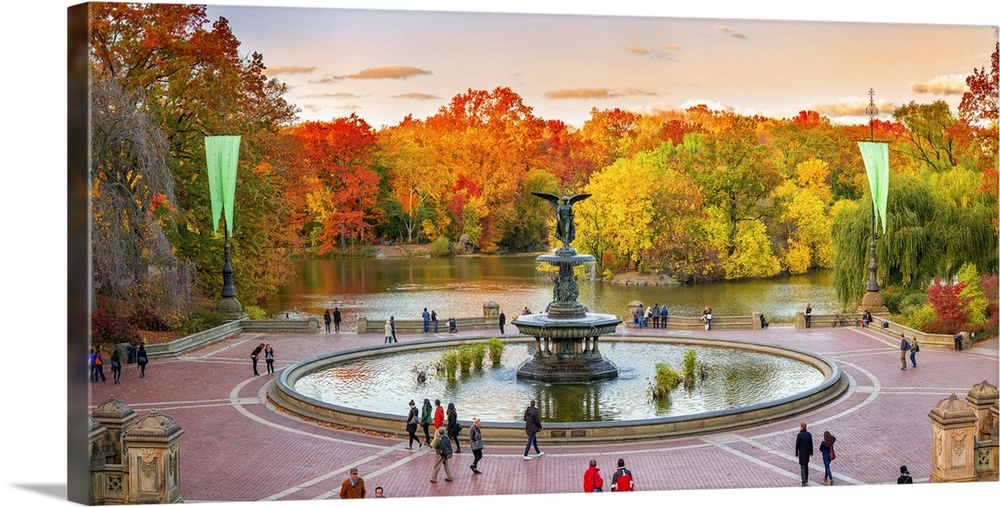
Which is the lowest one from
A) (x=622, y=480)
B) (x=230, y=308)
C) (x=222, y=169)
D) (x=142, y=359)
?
(x=622, y=480)

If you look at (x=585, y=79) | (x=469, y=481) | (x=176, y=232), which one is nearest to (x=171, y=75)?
(x=176, y=232)

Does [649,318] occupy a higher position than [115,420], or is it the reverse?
[649,318]

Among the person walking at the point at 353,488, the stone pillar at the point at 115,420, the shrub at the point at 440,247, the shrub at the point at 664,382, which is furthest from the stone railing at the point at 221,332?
the shrub at the point at 440,247

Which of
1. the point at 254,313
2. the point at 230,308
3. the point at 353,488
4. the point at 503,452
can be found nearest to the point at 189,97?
the point at 230,308

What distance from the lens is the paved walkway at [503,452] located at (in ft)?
59.7

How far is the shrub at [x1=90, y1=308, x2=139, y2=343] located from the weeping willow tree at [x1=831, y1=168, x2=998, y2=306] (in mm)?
27358

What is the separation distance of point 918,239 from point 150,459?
3218 centimetres

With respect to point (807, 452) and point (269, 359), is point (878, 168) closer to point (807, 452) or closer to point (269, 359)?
point (807, 452)

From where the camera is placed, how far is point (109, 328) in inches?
1230

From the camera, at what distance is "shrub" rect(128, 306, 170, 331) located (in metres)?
34.0

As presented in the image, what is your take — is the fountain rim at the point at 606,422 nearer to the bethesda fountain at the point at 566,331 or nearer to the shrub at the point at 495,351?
the bethesda fountain at the point at 566,331

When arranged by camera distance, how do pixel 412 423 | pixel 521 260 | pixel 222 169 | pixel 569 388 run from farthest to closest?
pixel 521 260
pixel 222 169
pixel 569 388
pixel 412 423

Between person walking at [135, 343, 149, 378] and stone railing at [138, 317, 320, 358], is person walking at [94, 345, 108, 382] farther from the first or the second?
stone railing at [138, 317, 320, 358]

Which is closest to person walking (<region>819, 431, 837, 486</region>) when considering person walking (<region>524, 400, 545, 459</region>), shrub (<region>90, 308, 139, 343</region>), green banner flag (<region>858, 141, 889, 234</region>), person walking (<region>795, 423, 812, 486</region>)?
person walking (<region>795, 423, 812, 486</region>)
